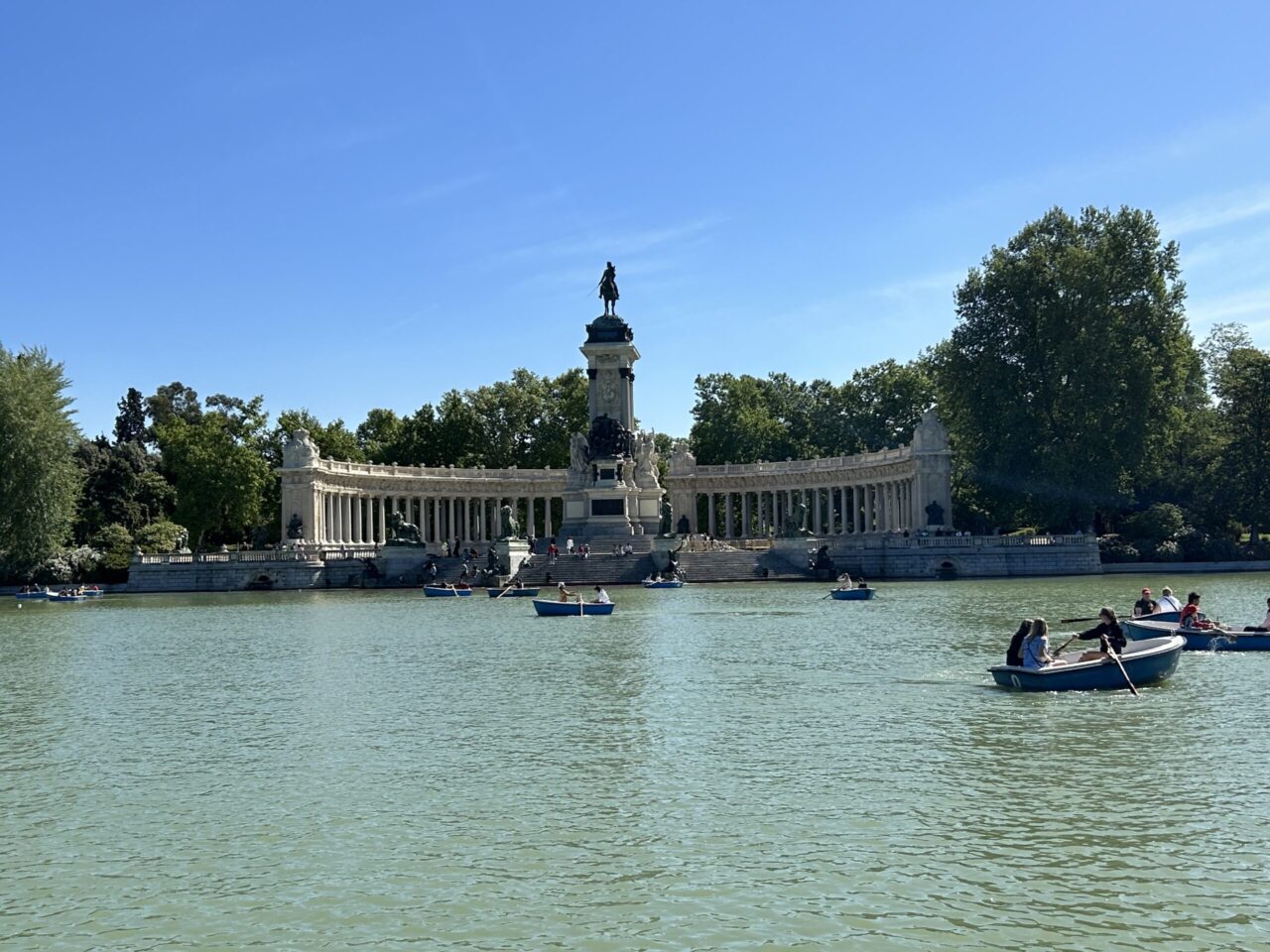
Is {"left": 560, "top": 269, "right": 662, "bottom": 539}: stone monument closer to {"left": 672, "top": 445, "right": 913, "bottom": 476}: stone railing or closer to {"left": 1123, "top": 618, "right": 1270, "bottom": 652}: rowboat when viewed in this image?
{"left": 672, "top": 445, "right": 913, "bottom": 476}: stone railing

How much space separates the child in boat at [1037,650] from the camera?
74.0 ft

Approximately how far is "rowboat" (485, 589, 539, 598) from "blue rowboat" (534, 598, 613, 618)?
12718 mm

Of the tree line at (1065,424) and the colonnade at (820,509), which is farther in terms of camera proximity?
the colonnade at (820,509)

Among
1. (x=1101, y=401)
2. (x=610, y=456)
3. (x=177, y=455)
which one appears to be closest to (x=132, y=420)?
(x=177, y=455)

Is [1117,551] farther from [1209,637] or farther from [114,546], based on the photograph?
[114,546]

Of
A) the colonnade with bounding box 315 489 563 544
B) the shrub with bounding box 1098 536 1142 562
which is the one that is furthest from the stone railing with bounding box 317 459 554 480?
the shrub with bounding box 1098 536 1142 562

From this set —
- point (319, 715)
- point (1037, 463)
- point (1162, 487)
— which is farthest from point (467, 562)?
point (319, 715)

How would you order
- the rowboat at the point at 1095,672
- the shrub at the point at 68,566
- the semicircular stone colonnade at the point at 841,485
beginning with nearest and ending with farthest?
the rowboat at the point at 1095,672 → the shrub at the point at 68,566 → the semicircular stone colonnade at the point at 841,485

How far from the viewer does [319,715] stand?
2192 cm

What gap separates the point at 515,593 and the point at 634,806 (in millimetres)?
42975

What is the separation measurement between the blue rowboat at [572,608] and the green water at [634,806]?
1357 cm

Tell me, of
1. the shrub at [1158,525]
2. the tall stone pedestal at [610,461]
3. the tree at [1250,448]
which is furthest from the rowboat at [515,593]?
the tree at [1250,448]

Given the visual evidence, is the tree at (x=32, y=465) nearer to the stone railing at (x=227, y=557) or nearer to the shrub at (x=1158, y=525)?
the stone railing at (x=227, y=557)

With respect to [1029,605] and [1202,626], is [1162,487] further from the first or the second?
[1202,626]
